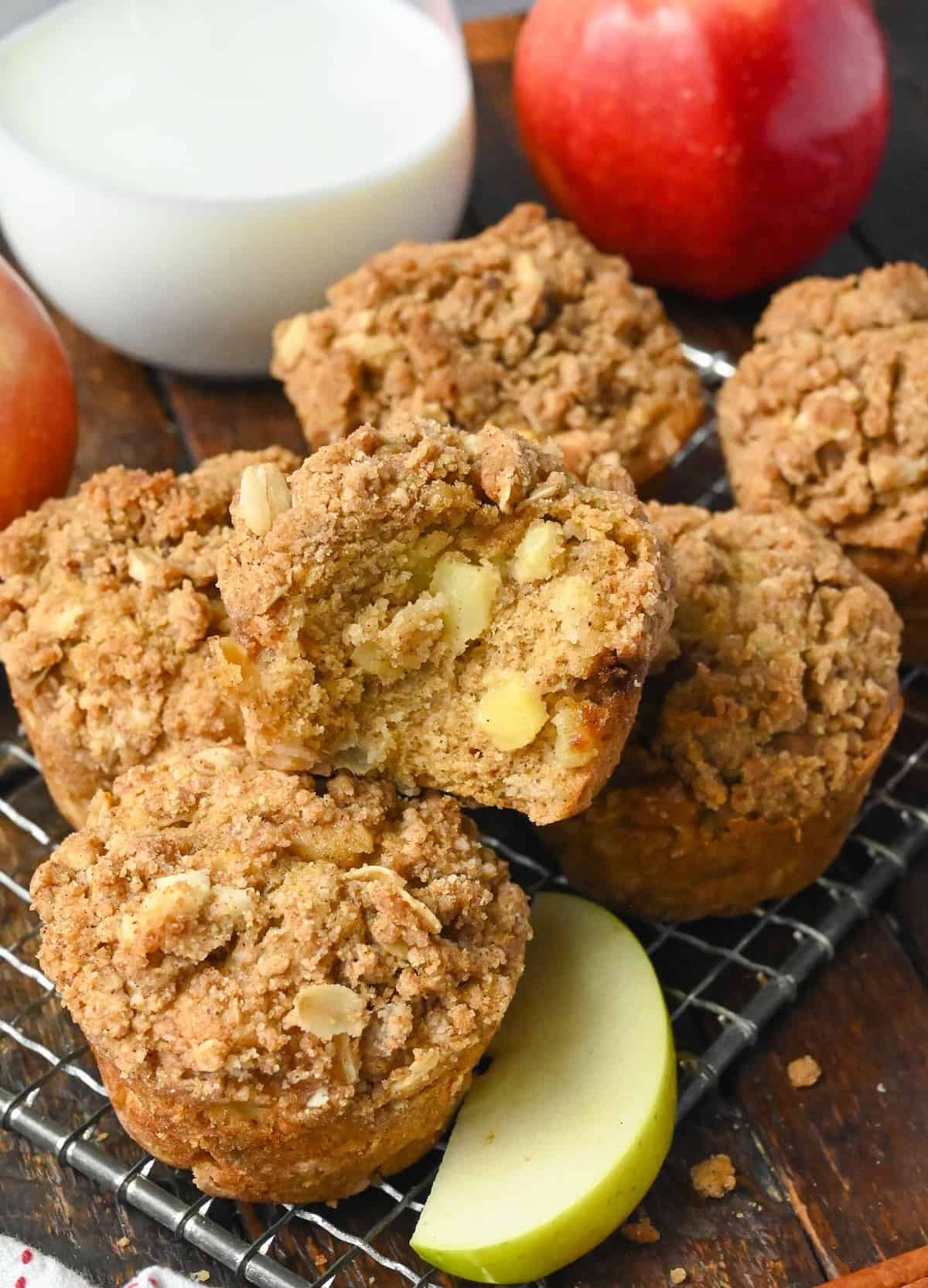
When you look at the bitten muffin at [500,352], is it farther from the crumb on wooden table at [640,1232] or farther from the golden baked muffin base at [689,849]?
the crumb on wooden table at [640,1232]

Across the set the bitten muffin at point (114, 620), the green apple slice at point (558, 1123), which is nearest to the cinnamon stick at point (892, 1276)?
the green apple slice at point (558, 1123)

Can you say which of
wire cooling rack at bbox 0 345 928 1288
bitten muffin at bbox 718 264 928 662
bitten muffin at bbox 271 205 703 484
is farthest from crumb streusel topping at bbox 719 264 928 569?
wire cooling rack at bbox 0 345 928 1288

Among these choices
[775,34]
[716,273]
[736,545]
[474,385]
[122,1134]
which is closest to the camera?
[122,1134]

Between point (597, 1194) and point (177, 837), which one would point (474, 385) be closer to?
point (177, 837)

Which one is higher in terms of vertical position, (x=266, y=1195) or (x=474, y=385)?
(x=474, y=385)

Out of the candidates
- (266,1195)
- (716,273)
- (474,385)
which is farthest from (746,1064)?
(716,273)

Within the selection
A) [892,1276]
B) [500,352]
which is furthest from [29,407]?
[892,1276]
